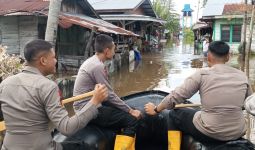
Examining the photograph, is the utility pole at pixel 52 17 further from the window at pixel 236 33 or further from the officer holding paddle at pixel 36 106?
the window at pixel 236 33

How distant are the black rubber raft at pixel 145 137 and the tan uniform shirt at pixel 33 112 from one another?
89 centimetres

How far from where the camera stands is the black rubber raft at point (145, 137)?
3.66 m

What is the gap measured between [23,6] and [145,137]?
11.3 meters

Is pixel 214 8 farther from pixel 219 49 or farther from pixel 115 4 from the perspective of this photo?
pixel 219 49

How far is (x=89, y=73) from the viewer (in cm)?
405

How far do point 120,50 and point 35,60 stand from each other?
58.5ft

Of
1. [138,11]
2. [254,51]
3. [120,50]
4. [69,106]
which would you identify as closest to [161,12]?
[138,11]

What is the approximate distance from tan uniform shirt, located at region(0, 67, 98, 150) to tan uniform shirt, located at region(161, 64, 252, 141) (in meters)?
1.21

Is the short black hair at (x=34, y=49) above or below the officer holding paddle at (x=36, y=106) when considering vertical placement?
above

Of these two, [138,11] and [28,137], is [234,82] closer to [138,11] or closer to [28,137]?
[28,137]

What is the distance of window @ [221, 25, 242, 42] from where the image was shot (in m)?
26.4

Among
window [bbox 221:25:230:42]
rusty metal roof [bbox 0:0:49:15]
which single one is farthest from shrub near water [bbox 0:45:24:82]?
window [bbox 221:25:230:42]

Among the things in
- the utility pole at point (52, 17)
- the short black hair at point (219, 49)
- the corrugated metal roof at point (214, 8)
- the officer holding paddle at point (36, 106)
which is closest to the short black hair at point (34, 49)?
the officer holding paddle at point (36, 106)

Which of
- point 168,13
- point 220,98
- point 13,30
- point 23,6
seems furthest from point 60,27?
point 168,13
